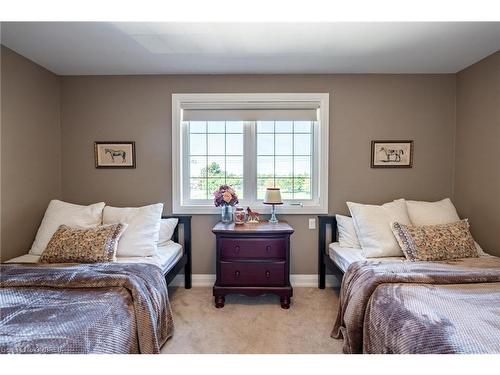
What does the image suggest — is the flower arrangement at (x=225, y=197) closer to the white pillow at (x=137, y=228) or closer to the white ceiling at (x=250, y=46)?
the white pillow at (x=137, y=228)

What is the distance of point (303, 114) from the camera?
9.83 ft

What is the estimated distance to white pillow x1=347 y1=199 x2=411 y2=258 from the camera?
2.39 m

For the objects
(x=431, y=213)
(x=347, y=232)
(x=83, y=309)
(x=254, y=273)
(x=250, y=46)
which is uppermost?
(x=250, y=46)

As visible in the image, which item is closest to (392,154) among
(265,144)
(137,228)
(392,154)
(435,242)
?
(392,154)

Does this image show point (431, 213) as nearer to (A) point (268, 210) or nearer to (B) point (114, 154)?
(A) point (268, 210)

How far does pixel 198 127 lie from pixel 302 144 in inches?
46.3

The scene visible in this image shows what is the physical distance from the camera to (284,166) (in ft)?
10.3

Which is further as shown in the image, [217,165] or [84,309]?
[217,165]

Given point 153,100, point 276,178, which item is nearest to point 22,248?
point 153,100

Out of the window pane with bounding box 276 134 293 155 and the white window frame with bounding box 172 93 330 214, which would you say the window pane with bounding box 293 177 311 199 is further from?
the window pane with bounding box 276 134 293 155

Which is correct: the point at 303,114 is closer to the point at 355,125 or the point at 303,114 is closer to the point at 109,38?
the point at 355,125
